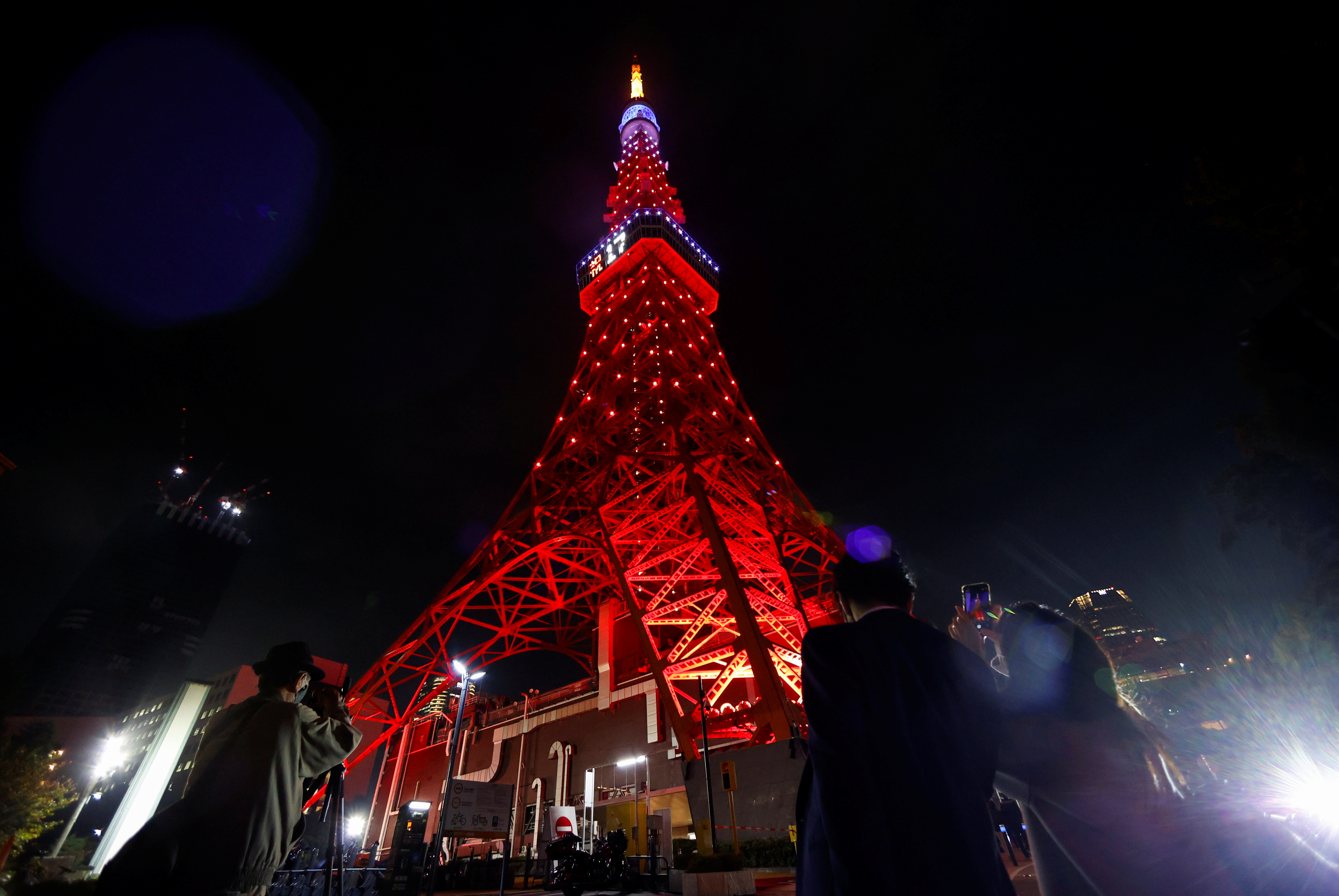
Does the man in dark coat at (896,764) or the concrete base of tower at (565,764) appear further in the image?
the concrete base of tower at (565,764)

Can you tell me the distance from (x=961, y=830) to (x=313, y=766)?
8.31 ft

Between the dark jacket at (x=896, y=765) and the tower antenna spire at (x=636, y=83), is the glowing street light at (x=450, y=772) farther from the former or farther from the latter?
the tower antenna spire at (x=636, y=83)

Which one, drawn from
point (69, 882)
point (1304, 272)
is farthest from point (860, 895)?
point (69, 882)

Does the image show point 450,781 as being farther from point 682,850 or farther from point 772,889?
point 682,850

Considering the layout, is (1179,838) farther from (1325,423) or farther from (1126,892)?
(1325,423)

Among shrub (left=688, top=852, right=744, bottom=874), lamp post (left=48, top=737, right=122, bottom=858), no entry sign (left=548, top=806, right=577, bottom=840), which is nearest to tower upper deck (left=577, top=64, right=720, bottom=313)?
no entry sign (left=548, top=806, right=577, bottom=840)

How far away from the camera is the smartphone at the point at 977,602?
275cm

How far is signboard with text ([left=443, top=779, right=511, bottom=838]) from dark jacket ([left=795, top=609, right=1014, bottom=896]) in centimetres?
1110

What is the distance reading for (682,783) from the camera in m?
21.7

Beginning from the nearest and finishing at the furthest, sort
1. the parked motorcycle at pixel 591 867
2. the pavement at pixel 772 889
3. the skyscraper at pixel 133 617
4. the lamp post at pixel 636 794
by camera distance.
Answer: the pavement at pixel 772 889
the parked motorcycle at pixel 591 867
the lamp post at pixel 636 794
the skyscraper at pixel 133 617

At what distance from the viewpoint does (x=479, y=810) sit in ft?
37.9

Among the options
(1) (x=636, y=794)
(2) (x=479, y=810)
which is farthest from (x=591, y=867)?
(1) (x=636, y=794)

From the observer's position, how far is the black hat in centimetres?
264

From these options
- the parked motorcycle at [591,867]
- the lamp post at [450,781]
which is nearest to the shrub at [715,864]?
the parked motorcycle at [591,867]
